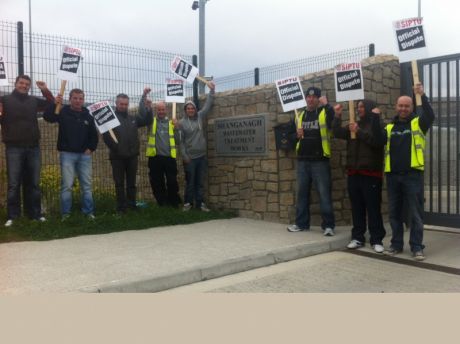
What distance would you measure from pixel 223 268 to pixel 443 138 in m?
4.05

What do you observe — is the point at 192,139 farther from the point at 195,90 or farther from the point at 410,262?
the point at 410,262

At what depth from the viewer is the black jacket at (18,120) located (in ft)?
23.0

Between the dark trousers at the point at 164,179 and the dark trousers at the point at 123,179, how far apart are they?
1.58 ft

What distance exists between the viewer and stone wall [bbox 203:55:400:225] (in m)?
7.49

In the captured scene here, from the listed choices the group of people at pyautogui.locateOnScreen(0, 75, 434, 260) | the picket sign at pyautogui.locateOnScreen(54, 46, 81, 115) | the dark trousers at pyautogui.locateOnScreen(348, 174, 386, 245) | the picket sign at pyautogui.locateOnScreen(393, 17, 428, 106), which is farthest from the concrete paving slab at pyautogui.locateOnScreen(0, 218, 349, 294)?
the picket sign at pyautogui.locateOnScreen(393, 17, 428, 106)

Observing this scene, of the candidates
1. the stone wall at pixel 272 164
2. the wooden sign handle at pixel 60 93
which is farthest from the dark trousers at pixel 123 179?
the stone wall at pixel 272 164

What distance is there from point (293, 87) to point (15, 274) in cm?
453

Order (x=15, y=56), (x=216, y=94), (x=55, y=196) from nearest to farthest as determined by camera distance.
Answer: (x=15, y=56)
(x=55, y=196)
(x=216, y=94)

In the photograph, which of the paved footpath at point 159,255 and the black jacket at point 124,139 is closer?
the paved footpath at point 159,255

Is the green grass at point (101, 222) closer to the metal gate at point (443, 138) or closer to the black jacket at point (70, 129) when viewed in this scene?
the black jacket at point (70, 129)

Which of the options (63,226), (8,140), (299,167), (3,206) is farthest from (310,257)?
(3,206)

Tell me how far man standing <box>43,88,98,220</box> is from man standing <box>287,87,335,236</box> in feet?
10.9

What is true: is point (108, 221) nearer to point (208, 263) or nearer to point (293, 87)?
point (208, 263)

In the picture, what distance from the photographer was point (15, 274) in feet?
16.5
